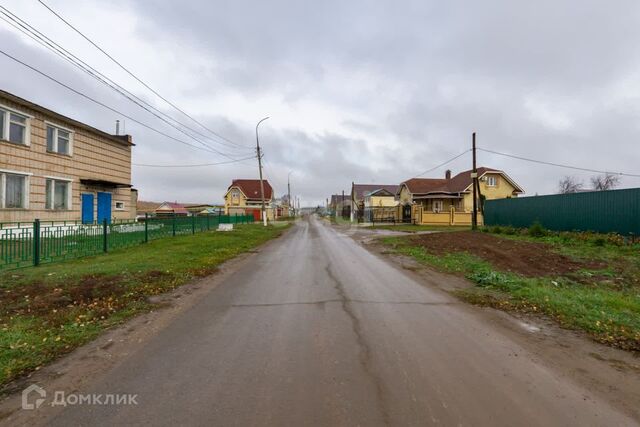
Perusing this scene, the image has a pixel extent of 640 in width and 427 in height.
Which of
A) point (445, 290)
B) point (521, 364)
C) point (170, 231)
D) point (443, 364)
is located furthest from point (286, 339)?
point (170, 231)

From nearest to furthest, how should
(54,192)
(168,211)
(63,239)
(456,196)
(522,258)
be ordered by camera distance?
1. (63,239)
2. (522,258)
3. (54,192)
4. (456,196)
5. (168,211)

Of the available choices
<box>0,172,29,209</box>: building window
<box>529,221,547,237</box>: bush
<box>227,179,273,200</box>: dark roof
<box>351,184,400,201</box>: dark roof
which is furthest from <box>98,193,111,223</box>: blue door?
<box>351,184,400,201</box>: dark roof

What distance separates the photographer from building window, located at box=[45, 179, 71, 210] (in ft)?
56.3

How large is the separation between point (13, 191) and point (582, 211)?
2817 centimetres

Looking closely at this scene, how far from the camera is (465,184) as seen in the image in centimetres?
3975

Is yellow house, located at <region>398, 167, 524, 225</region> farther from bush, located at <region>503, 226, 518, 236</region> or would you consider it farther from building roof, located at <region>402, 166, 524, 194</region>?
bush, located at <region>503, 226, 518, 236</region>

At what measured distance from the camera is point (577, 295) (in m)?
6.75

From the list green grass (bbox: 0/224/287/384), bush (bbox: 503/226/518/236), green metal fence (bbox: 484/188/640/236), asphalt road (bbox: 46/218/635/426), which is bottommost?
asphalt road (bbox: 46/218/635/426)

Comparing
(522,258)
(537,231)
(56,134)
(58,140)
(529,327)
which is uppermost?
(56,134)

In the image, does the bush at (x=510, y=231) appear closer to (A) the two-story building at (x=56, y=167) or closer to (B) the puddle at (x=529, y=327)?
(B) the puddle at (x=529, y=327)

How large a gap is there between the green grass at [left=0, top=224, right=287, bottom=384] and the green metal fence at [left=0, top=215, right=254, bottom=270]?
0.52 m

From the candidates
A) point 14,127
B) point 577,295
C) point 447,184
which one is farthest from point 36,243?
point 447,184

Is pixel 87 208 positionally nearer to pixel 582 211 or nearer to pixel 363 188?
pixel 582 211

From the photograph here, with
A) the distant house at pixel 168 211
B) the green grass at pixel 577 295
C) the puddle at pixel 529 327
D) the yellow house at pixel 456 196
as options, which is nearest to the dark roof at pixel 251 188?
the distant house at pixel 168 211
